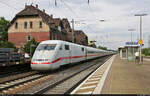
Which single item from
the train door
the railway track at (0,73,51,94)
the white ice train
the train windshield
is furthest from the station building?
the railway track at (0,73,51,94)

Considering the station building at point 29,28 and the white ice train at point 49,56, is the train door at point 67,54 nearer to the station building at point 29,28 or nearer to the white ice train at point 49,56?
the white ice train at point 49,56

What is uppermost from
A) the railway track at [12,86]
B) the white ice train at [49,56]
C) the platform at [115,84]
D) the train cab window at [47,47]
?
the train cab window at [47,47]

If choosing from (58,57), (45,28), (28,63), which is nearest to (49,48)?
(58,57)

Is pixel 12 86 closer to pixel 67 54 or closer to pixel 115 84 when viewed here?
pixel 115 84

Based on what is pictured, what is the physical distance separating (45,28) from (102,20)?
2021 cm

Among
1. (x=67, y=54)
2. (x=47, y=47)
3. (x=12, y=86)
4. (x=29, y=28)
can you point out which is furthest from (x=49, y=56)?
(x=29, y=28)

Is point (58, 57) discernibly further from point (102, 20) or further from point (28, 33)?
point (28, 33)

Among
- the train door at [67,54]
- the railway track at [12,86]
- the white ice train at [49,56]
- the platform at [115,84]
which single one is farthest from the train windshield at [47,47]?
the railway track at [12,86]

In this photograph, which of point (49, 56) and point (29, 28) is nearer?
point (49, 56)

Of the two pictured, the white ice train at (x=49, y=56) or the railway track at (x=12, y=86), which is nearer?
the railway track at (x=12, y=86)

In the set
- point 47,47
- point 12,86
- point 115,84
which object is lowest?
point 12,86

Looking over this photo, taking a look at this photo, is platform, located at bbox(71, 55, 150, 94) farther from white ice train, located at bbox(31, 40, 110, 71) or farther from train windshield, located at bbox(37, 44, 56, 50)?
train windshield, located at bbox(37, 44, 56, 50)

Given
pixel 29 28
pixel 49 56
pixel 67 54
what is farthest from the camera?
pixel 29 28

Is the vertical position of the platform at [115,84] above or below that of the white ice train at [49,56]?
below
